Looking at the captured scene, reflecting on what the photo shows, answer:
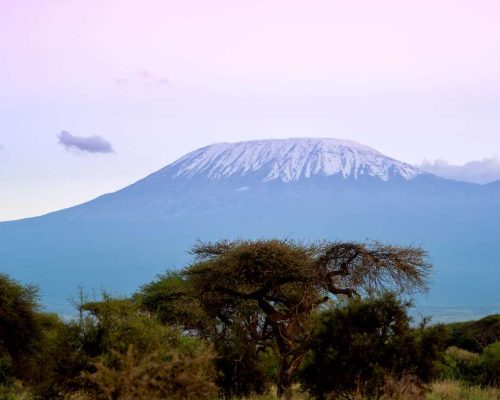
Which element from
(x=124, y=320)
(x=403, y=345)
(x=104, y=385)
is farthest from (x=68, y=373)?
(x=403, y=345)

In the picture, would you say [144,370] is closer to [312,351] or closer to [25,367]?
[312,351]

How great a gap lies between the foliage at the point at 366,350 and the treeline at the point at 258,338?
0.03m

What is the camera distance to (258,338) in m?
28.9

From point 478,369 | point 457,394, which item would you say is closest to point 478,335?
point 478,369

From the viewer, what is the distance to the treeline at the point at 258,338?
17125 millimetres

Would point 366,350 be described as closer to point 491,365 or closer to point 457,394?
point 457,394

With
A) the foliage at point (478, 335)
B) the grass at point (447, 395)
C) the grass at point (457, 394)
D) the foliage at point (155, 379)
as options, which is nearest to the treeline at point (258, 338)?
the foliage at point (155, 379)

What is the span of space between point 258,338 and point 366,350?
9303mm

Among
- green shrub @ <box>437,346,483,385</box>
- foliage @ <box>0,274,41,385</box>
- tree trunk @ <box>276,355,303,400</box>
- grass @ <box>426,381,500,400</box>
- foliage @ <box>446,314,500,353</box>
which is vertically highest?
foliage @ <box>0,274,41,385</box>

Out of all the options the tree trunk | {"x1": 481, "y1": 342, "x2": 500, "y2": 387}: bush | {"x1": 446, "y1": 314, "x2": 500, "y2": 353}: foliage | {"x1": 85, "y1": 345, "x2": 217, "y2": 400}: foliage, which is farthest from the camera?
{"x1": 446, "y1": 314, "x2": 500, "y2": 353}: foliage

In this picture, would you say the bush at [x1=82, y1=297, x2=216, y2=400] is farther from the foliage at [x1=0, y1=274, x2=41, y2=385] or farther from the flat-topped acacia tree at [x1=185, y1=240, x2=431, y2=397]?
the foliage at [x1=0, y1=274, x2=41, y2=385]

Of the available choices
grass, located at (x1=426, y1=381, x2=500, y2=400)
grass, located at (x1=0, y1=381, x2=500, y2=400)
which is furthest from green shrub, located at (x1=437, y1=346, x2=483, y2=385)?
grass, located at (x1=0, y1=381, x2=500, y2=400)

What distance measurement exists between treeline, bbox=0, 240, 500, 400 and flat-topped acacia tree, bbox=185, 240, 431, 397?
0.05 m

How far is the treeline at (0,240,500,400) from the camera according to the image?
1712cm
